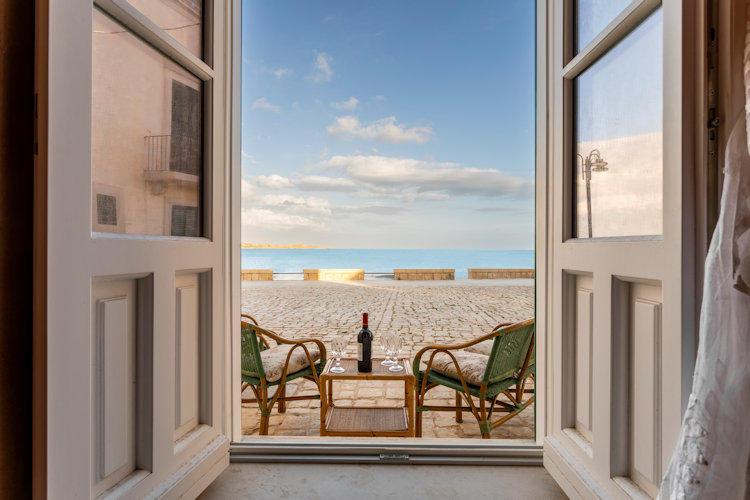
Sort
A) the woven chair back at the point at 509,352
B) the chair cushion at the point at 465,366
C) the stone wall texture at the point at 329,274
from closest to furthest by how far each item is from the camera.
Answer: the woven chair back at the point at 509,352, the chair cushion at the point at 465,366, the stone wall texture at the point at 329,274

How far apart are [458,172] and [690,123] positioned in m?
29.1

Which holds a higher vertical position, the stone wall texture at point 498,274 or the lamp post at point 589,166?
the lamp post at point 589,166

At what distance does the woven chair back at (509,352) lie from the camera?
2.44 metres

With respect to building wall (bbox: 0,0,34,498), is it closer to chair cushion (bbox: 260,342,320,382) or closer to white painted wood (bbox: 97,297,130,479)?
white painted wood (bbox: 97,297,130,479)

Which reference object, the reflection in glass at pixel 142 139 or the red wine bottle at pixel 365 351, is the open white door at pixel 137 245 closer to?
the reflection in glass at pixel 142 139

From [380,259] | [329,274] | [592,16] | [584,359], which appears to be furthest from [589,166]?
[380,259]

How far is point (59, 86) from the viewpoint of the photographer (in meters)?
0.73

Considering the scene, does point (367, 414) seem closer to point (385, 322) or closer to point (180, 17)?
point (180, 17)

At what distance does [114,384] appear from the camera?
92cm

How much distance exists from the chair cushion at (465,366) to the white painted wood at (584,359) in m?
1.35

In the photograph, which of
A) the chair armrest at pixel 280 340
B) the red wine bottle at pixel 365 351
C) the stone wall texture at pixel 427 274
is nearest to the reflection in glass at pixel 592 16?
the red wine bottle at pixel 365 351

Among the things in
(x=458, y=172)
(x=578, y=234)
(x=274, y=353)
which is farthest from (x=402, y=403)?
(x=458, y=172)

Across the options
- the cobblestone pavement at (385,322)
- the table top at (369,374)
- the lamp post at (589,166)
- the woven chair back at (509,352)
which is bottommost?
the cobblestone pavement at (385,322)

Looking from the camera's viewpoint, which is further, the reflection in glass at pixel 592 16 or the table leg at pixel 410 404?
the table leg at pixel 410 404
